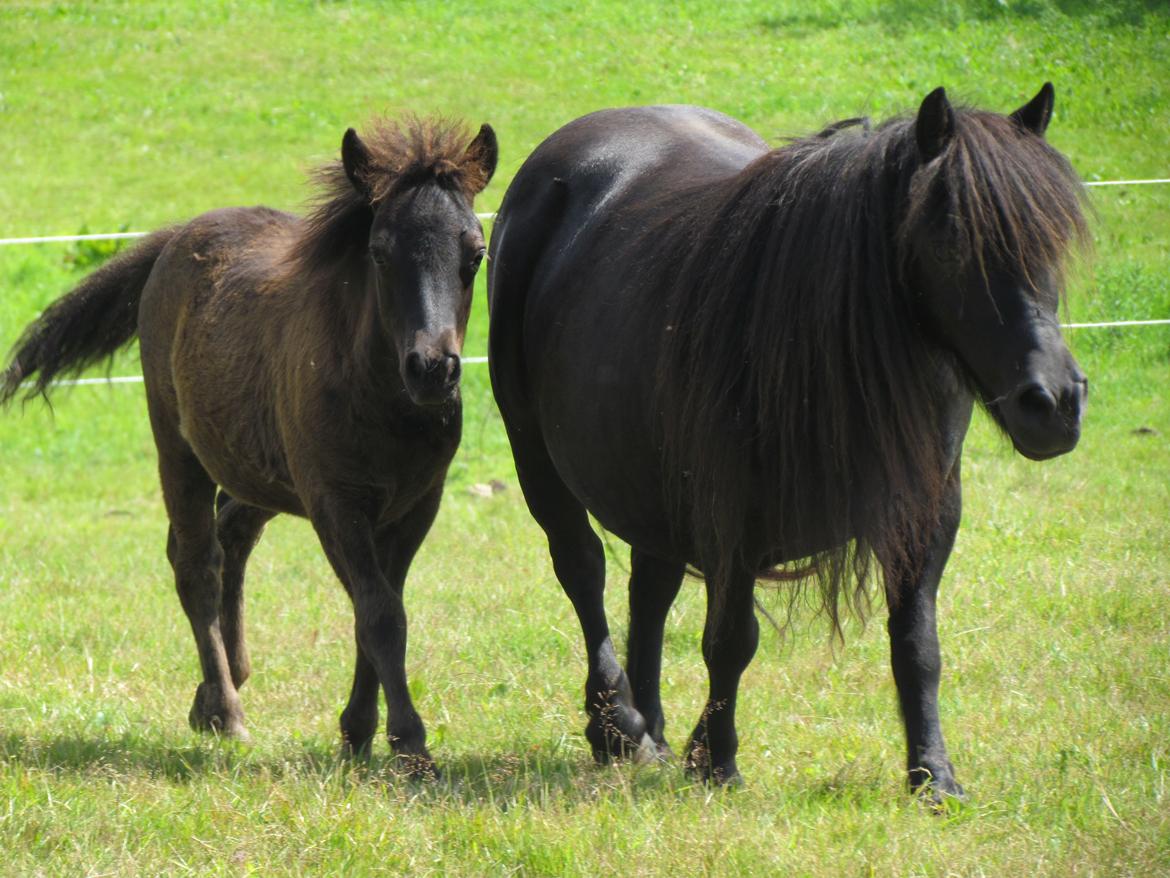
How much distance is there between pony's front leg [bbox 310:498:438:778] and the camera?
4652mm

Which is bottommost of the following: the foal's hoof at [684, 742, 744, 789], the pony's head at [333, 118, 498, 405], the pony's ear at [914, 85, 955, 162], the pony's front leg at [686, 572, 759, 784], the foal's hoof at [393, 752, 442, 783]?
the foal's hoof at [393, 752, 442, 783]

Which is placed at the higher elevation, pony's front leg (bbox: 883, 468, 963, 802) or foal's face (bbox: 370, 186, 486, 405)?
foal's face (bbox: 370, 186, 486, 405)

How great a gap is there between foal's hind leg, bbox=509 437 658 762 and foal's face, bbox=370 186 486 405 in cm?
77

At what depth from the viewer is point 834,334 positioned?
149 inches

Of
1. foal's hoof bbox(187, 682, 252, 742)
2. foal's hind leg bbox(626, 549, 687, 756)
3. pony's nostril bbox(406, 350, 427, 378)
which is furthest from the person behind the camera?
foal's hoof bbox(187, 682, 252, 742)

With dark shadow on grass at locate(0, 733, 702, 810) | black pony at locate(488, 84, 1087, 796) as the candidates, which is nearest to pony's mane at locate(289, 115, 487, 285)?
black pony at locate(488, 84, 1087, 796)

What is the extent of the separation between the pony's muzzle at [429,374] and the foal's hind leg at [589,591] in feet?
3.53

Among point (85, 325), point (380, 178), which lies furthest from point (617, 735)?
point (85, 325)

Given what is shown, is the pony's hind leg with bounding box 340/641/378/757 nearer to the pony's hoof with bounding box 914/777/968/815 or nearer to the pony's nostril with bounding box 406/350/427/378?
the pony's nostril with bounding box 406/350/427/378

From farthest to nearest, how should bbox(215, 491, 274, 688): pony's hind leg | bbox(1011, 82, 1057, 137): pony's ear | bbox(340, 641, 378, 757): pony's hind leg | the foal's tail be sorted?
1. the foal's tail
2. bbox(215, 491, 274, 688): pony's hind leg
3. bbox(340, 641, 378, 757): pony's hind leg
4. bbox(1011, 82, 1057, 137): pony's ear

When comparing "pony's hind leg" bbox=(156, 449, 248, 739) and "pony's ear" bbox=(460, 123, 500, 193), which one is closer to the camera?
"pony's ear" bbox=(460, 123, 500, 193)

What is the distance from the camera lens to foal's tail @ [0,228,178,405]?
6.56m

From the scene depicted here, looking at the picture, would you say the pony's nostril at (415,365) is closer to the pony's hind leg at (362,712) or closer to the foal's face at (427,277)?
the foal's face at (427,277)

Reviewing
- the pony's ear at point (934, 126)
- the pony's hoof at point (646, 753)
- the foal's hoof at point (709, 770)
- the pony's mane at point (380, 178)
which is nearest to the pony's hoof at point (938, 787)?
the foal's hoof at point (709, 770)
